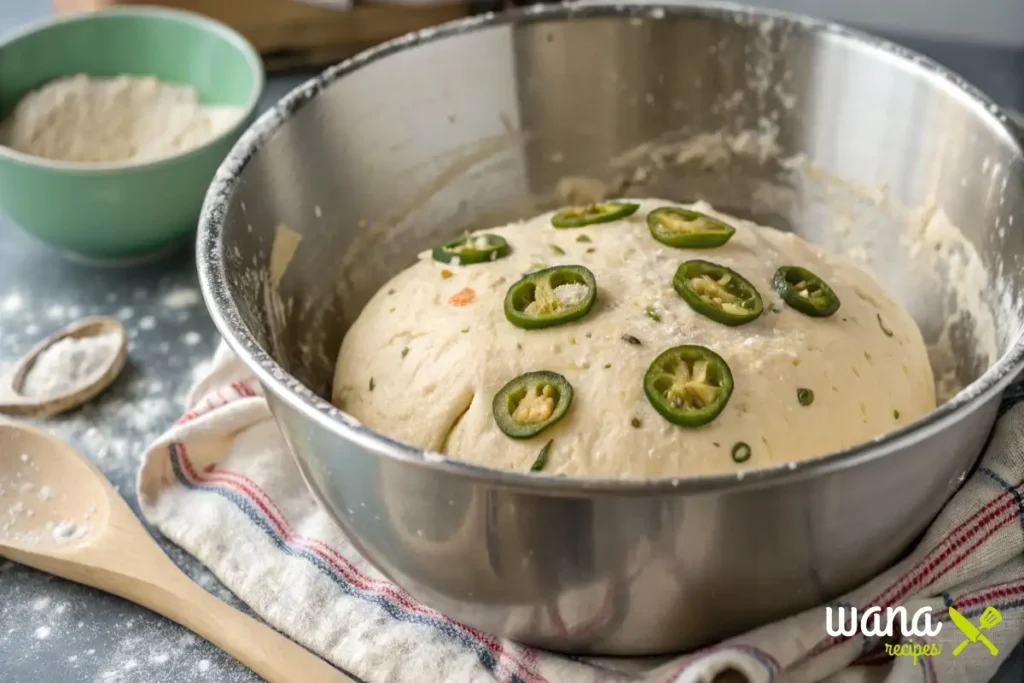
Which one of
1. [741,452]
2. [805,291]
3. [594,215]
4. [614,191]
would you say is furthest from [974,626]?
[614,191]

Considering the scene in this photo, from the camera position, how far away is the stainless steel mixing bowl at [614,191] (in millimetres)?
858

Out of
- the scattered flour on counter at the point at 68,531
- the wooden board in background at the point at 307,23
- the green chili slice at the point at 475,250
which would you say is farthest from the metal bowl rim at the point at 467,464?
the wooden board in background at the point at 307,23

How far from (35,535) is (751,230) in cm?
96

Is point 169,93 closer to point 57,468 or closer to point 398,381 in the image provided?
point 57,468

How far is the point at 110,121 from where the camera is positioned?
5.47 ft

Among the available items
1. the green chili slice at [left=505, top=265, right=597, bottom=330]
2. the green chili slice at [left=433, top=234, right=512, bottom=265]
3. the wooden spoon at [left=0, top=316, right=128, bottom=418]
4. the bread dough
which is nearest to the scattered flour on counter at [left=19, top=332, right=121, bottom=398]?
the wooden spoon at [left=0, top=316, right=128, bottom=418]

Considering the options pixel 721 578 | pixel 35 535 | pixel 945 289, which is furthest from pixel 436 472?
pixel 945 289

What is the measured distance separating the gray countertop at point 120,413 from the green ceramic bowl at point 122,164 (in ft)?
0.25

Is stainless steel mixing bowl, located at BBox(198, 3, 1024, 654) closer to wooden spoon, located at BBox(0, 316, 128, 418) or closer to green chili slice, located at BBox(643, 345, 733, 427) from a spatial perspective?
green chili slice, located at BBox(643, 345, 733, 427)

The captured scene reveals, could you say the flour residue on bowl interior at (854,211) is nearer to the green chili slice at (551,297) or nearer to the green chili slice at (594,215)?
the green chili slice at (594,215)

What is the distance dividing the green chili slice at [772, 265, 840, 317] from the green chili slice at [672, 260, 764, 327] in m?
0.04

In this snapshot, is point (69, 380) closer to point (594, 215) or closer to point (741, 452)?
point (594, 215)

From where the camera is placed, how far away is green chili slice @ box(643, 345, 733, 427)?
989mm

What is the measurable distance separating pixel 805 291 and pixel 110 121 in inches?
46.4
